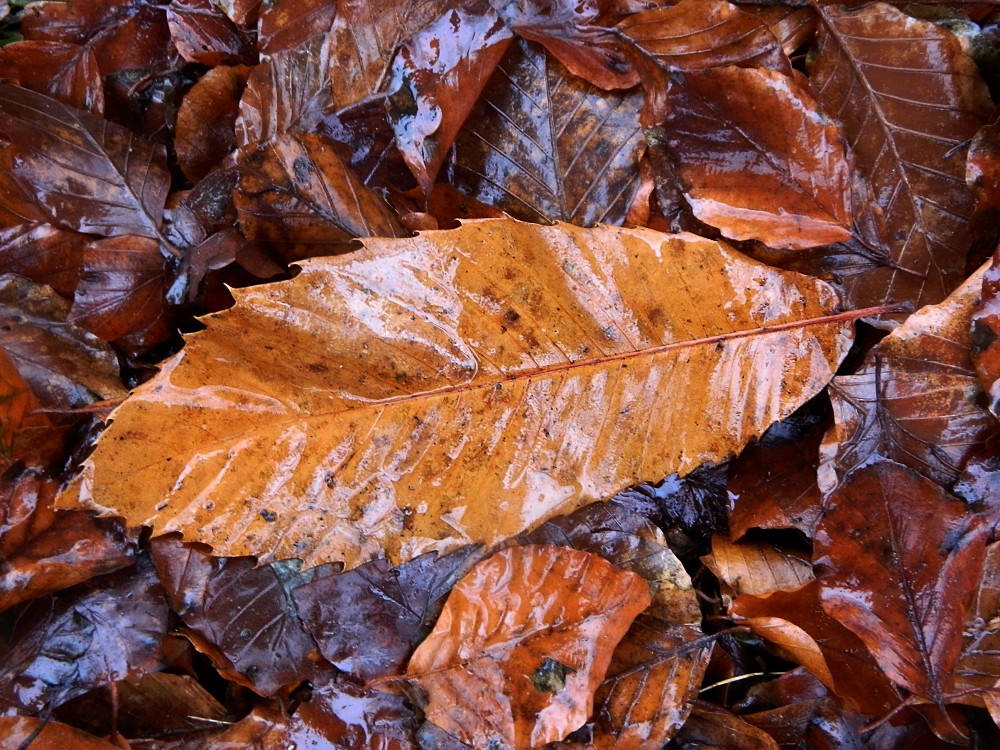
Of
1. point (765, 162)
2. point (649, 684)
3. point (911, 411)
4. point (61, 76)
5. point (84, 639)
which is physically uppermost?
point (61, 76)

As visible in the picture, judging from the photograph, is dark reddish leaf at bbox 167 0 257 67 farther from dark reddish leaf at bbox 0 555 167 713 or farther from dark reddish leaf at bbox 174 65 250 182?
dark reddish leaf at bbox 0 555 167 713

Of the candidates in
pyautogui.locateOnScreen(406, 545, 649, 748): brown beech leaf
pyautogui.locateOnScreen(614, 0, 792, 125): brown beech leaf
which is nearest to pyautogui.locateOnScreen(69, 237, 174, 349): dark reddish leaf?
pyautogui.locateOnScreen(406, 545, 649, 748): brown beech leaf

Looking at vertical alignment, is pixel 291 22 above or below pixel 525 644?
above

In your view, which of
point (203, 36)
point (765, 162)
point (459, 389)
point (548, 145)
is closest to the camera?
point (459, 389)

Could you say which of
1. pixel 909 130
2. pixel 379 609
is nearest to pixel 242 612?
pixel 379 609

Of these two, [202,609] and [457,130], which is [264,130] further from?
[202,609]

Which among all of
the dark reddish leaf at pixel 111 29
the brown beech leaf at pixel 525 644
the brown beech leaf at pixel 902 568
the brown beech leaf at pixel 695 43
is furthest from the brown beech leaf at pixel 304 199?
the brown beech leaf at pixel 902 568

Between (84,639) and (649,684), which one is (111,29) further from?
(649,684)

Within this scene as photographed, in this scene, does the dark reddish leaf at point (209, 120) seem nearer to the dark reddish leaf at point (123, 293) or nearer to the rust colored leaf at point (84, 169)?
the rust colored leaf at point (84, 169)
